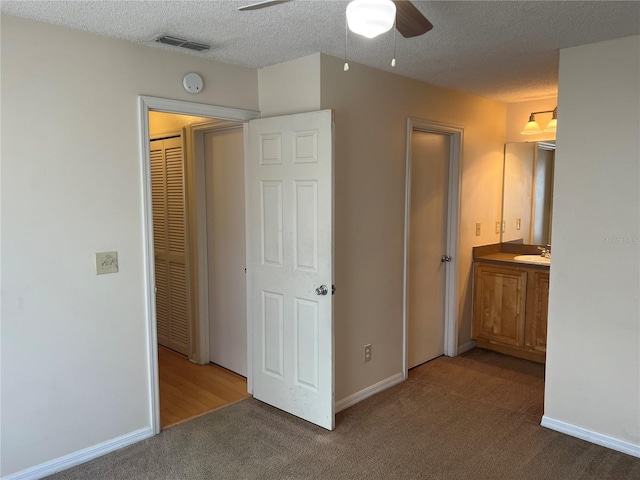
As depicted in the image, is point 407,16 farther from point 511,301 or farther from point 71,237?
point 511,301

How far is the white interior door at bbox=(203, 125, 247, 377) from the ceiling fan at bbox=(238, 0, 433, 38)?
202 centimetres

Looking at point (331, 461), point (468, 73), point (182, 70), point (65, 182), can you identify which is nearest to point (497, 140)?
point (468, 73)

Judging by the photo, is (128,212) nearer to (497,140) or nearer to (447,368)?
(447,368)

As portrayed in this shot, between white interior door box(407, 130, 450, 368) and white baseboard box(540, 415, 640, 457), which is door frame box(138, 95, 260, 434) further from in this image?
white baseboard box(540, 415, 640, 457)

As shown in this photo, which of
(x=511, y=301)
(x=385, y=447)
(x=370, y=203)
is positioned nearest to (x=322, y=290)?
(x=370, y=203)

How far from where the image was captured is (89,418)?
2717mm

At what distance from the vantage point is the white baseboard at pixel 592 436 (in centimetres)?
279

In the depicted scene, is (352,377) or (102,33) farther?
(352,377)

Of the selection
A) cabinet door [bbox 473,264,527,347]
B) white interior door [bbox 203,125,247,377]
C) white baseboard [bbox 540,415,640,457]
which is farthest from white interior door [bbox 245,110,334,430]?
cabinet door [bbox 473,264,527,347]

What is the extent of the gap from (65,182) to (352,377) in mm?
2176

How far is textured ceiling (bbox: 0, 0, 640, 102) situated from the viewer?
222cm

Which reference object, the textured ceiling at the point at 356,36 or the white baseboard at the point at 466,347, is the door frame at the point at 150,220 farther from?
the white baseboard at the point at 466,347

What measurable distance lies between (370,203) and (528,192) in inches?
78.6

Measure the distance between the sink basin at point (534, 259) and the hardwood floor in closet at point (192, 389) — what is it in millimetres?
2600
